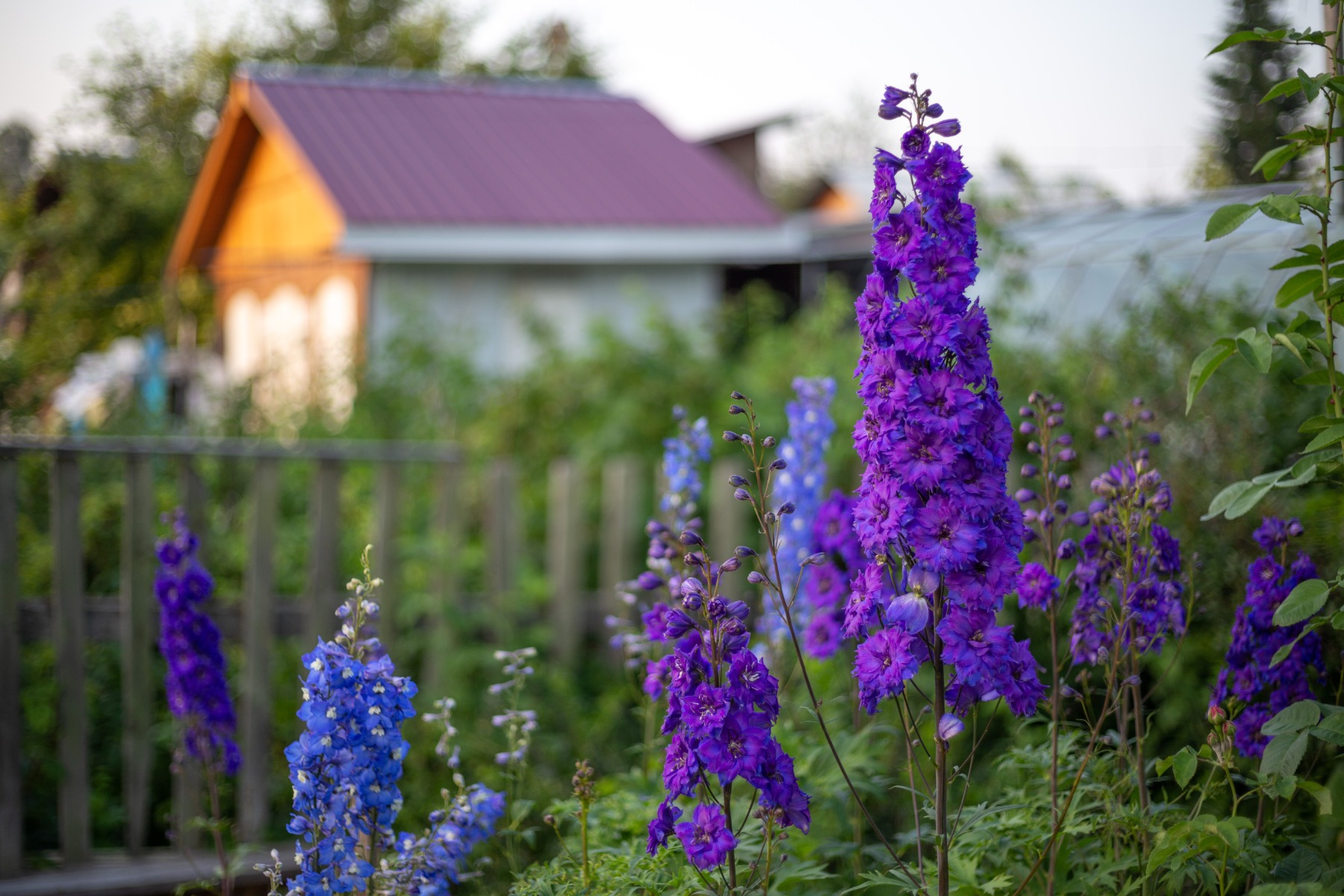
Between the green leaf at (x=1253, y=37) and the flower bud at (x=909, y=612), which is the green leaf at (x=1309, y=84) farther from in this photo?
the flower bud at (x=909, y=612)

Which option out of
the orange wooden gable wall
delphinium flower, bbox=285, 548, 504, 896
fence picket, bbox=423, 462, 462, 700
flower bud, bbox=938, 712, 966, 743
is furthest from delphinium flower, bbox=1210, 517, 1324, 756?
the orange wooden gable wall

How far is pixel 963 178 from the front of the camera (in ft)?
5.88

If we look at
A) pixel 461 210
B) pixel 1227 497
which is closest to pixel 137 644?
pixel 1227 497

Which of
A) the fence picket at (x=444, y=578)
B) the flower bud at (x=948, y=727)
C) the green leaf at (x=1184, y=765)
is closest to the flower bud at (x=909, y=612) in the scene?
the flower bud at (x=948, y=727)

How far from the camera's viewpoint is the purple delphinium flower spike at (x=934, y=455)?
1.72 m

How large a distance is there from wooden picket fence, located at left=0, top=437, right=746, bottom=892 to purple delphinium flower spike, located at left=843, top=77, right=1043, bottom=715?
2714 mm

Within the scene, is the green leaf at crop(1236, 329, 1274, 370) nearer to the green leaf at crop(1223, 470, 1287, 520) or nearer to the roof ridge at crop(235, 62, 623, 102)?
the green leaf at crop(1223, 470, 1287, 520)

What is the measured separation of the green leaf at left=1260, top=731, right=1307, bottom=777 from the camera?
6.13 feet

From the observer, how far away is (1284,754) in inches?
74.1

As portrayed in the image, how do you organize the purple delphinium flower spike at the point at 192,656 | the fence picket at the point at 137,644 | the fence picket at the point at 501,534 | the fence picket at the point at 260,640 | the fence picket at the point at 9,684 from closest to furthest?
the purple delphinium flower spike at the point at 192,656, the fence picket at the point at 9,684, the fence picket at the point at 137,644, the fence picket at the point at 260,640, the fence picket at the point at 501,534

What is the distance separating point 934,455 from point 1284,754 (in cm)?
81

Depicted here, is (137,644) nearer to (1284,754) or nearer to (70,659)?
(70,659)

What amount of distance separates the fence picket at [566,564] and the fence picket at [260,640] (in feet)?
4.73

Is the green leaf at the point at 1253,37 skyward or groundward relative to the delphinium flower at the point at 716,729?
skyward
